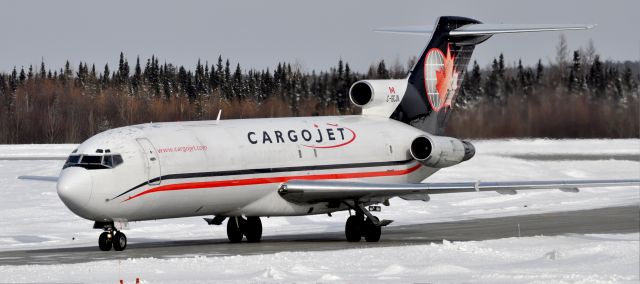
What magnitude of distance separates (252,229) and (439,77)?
7.60 meters

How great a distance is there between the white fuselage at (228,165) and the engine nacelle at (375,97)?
496mm

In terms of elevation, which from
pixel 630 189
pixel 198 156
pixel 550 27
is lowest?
pixel 630 189

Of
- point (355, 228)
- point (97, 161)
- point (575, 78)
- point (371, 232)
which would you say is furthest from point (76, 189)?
point (575, 78)

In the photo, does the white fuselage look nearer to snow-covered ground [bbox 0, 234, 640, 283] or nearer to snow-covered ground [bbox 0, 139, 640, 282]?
snow-covered ground [bbox 0, 234, 640, 283]

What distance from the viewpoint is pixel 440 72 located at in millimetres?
31609

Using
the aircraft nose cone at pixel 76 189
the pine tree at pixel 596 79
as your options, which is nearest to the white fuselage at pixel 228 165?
the aircraft nose cone at pixel 76 189

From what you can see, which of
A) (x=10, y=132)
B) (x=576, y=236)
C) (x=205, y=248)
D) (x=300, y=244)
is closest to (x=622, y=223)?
(x=576, y=236)

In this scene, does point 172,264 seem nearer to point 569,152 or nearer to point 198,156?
point 198,156

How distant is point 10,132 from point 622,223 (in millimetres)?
56828

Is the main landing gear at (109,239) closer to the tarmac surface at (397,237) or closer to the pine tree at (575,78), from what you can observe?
the tarmac surface at (397,237)

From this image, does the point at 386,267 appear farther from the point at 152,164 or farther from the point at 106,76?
the point at 106,76

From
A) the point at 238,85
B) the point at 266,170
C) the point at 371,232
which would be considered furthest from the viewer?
the point at 238,85

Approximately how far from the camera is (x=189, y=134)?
24922 millimetres

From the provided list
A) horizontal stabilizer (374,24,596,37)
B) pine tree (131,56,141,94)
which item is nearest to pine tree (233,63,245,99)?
pine tree (131,56,141,94)
